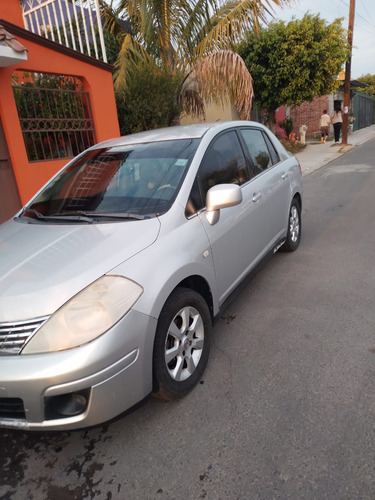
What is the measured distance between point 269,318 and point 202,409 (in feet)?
4.04

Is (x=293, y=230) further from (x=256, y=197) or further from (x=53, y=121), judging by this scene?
(x=53, y=121)

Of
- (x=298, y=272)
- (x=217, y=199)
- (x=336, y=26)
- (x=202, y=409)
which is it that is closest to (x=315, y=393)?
(x=202, y=409)

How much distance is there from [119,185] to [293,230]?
2607mm

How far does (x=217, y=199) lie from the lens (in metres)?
2.50

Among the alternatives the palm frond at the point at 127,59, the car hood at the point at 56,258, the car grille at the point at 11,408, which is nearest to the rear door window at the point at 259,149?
the car hood at the point at 56,258

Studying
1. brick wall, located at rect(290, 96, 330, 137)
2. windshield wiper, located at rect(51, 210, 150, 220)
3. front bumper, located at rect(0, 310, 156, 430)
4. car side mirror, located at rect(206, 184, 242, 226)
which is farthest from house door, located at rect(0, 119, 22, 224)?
brick wall, located at rect(290, 96, 330, 137)

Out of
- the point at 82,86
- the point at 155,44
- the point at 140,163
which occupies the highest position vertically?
the point at 155,44

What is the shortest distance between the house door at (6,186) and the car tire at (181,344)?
464 cm

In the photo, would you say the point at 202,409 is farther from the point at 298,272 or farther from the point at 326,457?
the point at 298,272

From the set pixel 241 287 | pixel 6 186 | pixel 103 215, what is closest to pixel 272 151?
pixel 241 287

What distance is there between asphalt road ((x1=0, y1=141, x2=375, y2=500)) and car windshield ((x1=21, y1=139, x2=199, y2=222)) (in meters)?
1.24

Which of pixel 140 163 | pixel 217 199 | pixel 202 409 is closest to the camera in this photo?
pixel 202 409

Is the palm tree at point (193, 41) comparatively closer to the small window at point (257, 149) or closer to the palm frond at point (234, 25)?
the palm frond at point (234, 25)

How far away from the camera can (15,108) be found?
19.5 feet
